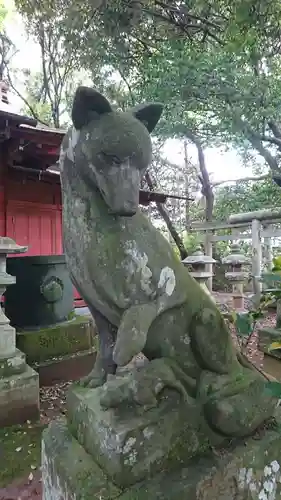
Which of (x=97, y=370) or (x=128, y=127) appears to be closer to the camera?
(x=128, y=127)

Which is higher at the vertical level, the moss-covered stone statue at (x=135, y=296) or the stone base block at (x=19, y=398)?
the moss-covered stone statue at (x=135, y=296)

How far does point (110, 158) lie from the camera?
1125 mm

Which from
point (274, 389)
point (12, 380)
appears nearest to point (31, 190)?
point (12, 380)

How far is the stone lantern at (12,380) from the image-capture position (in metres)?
2.88

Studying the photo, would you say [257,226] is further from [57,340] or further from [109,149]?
[109,149]

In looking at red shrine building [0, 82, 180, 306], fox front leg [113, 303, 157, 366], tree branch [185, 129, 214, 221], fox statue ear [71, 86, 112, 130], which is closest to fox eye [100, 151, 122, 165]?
fox statue ear [71, 86, 112, 130]

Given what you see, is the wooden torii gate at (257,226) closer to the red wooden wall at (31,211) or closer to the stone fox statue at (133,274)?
the red wooden wall at (31,211)

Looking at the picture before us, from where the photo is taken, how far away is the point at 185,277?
4.18 feet

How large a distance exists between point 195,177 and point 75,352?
1244 cm

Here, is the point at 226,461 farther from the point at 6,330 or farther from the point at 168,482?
the point at 6,330

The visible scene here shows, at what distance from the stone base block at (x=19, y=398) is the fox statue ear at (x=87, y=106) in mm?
2406

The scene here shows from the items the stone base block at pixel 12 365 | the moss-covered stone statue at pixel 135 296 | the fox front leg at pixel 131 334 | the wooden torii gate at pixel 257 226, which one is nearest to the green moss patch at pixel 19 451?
the stone base block at pixel 12 365

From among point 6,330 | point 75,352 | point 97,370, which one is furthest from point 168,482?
point 75,352

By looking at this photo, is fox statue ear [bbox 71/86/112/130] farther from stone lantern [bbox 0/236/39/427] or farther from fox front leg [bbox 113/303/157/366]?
stone lantern [bbox 0/236/39/427]
